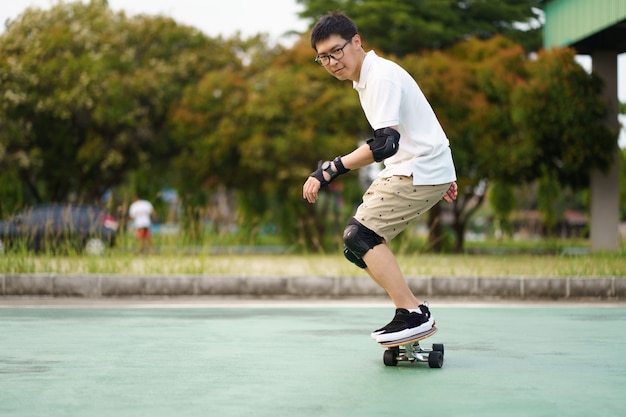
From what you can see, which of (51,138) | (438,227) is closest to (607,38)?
(438,227)

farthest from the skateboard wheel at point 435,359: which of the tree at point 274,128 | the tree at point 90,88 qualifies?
the tree at point 90,88

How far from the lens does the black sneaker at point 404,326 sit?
5.66 m

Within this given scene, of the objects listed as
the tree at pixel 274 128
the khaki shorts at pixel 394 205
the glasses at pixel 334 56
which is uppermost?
the tree at pixel 274 128

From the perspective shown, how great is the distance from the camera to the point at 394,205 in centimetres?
575

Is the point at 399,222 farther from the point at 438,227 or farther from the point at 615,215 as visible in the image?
the point at 438,227

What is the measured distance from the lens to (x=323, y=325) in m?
8.42

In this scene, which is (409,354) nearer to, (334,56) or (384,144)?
(384,144)

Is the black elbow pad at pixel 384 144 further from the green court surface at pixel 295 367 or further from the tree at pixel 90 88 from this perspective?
the tree at pixel 90 88

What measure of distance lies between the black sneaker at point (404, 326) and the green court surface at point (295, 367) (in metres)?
0.19

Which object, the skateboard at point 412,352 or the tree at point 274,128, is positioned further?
the tree at point 274,128

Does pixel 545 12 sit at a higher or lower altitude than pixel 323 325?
higher

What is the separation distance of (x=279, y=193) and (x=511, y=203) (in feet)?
A: 26.3

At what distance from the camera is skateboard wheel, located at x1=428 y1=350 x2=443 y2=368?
225 inches

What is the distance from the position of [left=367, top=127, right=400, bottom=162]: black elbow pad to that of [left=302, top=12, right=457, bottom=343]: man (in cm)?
6
